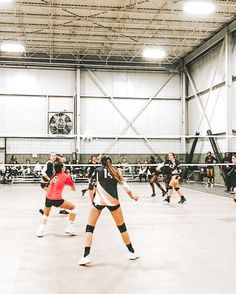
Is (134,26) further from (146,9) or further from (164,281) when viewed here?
(164,281)

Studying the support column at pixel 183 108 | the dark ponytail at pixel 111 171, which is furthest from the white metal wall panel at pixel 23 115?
the dark ponytail at pixel 111 171

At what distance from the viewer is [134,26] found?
1844 cm

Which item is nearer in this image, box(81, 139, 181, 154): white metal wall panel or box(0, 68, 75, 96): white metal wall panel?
box(0, 68, 75, 96): white metal wall panel

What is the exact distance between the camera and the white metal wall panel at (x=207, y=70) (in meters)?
19.6

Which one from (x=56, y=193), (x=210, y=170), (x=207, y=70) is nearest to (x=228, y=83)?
(x=207, y=70)

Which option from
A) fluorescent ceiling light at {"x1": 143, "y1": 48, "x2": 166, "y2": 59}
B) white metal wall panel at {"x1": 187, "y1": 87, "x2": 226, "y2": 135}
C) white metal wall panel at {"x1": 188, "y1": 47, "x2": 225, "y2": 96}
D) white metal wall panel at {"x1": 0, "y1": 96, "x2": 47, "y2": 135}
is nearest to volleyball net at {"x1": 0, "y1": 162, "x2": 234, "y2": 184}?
white metal wall panel at {"x1": 187, "y1": 87, "x2": 226, "y2": 135}

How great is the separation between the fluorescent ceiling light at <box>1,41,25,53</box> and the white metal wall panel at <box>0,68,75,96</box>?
201 centimetres

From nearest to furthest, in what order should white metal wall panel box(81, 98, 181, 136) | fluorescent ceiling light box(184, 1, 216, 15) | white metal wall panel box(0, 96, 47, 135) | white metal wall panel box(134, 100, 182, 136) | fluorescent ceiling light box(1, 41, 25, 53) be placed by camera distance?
fluorescent ceiling light box(184, 1, 216, 15)
fluorescent ceiling light box(1, 41, 25, 53)
white metal wall panel box(0, 96, 47, 135)
white metal wall panel box(81, 98, 181, 136)
white metal wall panel box(134, 100, 182, 136)

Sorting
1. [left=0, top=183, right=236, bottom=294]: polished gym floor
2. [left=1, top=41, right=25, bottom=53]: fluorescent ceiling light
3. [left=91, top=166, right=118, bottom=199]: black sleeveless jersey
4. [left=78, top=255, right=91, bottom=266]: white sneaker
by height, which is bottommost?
[left=0, top=183, right=236, bottom=294]: polished gym floor

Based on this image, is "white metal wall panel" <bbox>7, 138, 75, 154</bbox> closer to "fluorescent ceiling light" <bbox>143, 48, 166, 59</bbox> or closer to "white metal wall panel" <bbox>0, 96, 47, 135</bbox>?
"white metal wall panel" <bbox>0, 96, 47, 135</bbox>

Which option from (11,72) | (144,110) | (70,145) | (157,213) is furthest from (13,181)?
(157,213)

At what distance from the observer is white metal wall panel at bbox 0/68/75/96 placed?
22906mm

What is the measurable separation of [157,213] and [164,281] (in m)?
5.56

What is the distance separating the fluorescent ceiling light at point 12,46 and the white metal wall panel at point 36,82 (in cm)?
201
